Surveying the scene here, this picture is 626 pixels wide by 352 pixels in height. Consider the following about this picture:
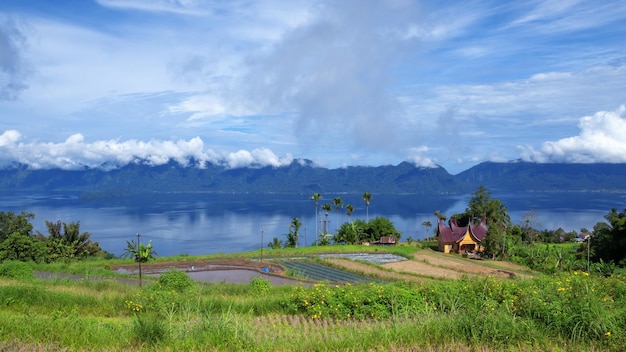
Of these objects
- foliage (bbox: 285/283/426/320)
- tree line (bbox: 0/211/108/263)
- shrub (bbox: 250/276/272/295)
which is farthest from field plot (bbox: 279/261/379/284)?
tree line (bbox: 0/211/108/263)

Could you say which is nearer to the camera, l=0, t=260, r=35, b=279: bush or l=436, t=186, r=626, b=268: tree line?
l=0, t=260, r=35, b=279: bush

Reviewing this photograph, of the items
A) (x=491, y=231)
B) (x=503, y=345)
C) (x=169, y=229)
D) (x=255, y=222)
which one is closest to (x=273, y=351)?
(x=503, y=345)

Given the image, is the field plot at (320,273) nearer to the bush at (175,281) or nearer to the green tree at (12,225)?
the bush at (175,281)

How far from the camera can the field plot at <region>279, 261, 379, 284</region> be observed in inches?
927

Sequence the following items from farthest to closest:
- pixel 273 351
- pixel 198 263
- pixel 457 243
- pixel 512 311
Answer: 1. pixel 457 243
2. pixel 198 263
3. pixel 512 311
4. pixel 273 351

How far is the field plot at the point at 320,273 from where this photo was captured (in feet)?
77.2

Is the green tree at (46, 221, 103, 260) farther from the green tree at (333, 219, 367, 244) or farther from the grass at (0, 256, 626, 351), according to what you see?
the grass at (0, 256, 626, 351)

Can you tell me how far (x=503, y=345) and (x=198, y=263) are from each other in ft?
82.2

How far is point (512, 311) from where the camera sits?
6734mm

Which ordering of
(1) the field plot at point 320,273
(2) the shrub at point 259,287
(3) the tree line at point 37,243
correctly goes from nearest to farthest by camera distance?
(2) the shrub at point 259,287, (1) the field plot at point 320,273, (3) the tree line at point 37,243

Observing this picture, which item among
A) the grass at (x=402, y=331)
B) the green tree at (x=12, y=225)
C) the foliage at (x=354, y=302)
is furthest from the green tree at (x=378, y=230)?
the grass at (x=402, y=331)

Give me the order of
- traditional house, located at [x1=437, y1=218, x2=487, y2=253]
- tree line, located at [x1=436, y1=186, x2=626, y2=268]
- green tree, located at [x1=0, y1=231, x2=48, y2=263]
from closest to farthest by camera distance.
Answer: green tree, located at [x1=0, y1=231, x2=48, y2=263]
tree line, located at [x1=436, y1=186, x2=626, y2=268]
traditional house, located at [x1=437, y1=218, x2=487, y2=253]

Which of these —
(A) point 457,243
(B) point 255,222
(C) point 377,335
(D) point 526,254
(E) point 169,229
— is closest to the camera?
(C) point 377,335

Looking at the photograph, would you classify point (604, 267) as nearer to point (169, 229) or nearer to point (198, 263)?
point (198, 263)
